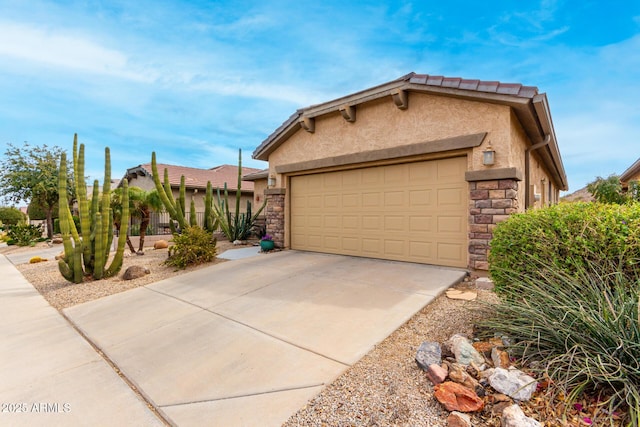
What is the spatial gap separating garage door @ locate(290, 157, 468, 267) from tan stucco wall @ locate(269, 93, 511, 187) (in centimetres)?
59

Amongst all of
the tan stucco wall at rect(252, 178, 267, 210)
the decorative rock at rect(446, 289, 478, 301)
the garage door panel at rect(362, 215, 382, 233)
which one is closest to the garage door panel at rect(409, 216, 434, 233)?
the garage door panel at rect(362, 215, 382, 233)

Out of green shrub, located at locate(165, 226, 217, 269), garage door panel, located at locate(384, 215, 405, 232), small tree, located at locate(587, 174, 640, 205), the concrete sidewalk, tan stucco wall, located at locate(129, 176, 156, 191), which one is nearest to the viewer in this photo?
the concrete sidewalk

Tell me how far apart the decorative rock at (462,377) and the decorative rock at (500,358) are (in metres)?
0.29

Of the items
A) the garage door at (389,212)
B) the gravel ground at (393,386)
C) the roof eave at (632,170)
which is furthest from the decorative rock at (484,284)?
the roof eave at (632,170)

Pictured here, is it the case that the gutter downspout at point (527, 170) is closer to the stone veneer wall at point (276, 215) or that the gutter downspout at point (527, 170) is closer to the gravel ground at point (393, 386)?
the gravel ground at point (393, 386)

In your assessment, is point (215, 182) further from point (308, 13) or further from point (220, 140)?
point (308, 13)

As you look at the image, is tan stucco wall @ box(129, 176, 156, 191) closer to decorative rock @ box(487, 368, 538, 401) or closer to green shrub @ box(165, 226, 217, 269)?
green shrub @ box(165, 226, 217, 269)

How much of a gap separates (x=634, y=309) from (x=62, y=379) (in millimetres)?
5236

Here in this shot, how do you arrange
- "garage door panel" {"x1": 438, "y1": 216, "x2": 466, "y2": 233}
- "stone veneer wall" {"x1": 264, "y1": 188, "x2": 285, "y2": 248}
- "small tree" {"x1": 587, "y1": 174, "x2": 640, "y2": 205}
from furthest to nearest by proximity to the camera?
"small tree" {"x1": 587, "y1": 174, "x2": 640, "y2": 205} → "stone veneer wall" {"x1": 264, "y1": 188, "x2": 285, "y2": 248} → "garage door panel" {"x1": 438, "y1": 216, "x2": 466, "y2": 233}

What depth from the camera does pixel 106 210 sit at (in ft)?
23.2

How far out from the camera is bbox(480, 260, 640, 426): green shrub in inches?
82.9

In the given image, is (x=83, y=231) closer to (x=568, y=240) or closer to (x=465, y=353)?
(x=465, y=353)

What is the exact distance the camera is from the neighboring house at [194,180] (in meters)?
17.9

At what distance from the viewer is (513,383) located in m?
2.21
